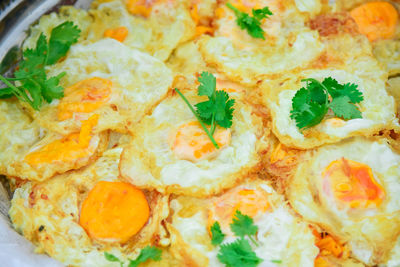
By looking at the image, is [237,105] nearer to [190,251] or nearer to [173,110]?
[173,110]

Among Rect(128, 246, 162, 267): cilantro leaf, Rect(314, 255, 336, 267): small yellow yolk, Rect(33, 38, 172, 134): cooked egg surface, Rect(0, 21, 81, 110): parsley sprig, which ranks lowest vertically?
Rect(314, 255, 336, 267): small yellow yolk

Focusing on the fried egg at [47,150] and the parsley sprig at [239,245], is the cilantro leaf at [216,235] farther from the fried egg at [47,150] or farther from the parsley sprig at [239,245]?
the fried egg at [47,150]

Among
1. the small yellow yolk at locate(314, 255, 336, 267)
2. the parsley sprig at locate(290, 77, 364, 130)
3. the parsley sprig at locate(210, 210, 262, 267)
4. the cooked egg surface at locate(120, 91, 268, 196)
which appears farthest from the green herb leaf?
the parsley sprig at locate(290, 77, 364, 130)

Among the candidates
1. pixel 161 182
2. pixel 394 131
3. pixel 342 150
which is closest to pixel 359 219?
pixel 342 150

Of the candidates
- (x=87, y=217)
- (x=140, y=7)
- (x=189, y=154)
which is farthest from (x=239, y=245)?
(x=140, y=7)

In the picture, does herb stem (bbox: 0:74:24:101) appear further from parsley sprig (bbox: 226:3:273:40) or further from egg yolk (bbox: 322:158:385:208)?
egg yolk (bbox: 322:158:385:208)

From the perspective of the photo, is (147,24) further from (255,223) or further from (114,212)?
(255,223)

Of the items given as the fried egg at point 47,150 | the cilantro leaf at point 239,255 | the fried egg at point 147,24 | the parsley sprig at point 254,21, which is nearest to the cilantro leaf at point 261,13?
the parsley sprig at point 254,21
